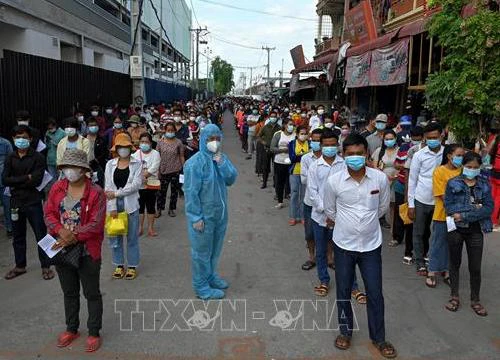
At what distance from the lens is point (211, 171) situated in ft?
15.9

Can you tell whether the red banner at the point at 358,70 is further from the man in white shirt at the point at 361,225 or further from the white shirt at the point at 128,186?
the man in white shirt at the point at 361,225

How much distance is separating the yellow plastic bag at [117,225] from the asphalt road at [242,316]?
58 cm

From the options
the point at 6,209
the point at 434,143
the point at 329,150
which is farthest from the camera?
the point at 6,209

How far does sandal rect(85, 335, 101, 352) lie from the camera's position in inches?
158

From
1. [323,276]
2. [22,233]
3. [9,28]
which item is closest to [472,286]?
[323,276]

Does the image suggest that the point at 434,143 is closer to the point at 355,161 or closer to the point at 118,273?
the point at 355,161

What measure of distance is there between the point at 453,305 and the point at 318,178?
6.23 ft

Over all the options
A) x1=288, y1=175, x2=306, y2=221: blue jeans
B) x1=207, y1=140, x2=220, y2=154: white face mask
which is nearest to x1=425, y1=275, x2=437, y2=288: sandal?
x1=288, y1=175, x2=306, y2=221: blue jeans

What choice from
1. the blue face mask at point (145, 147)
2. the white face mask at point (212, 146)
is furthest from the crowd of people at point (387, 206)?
the blue face mask at point (145, 147)

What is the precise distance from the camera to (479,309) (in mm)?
4805

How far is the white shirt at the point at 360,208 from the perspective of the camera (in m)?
3.86

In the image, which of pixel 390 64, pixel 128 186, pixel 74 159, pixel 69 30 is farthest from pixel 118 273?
pixel 69 30

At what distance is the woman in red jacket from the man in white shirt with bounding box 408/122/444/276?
3.52m

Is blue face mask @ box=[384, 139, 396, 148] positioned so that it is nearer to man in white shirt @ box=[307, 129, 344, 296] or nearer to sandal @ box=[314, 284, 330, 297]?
man in white shirt @ box=[307, 129, 344, 296]
